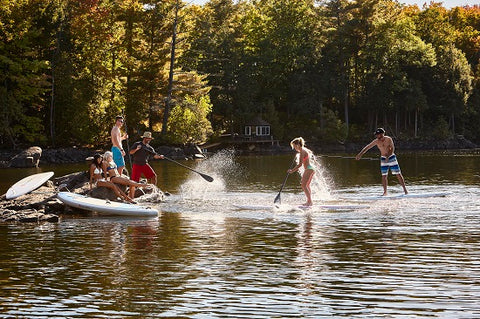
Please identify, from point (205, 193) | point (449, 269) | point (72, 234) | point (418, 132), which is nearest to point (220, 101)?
point (418, 132)

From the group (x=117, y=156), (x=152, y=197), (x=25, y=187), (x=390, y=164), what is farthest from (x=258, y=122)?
(x=117, y=156)

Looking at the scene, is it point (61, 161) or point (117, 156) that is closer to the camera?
point (117, 156)

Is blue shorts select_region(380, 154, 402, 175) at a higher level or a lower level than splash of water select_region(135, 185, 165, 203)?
higher

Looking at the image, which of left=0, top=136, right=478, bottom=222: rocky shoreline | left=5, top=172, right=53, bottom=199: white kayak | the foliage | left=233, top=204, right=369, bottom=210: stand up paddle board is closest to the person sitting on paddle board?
left=233, top=204, right=369, bottom=210: stand up paddle board

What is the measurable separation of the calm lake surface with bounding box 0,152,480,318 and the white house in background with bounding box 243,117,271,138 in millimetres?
58777

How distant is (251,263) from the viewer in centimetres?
1414

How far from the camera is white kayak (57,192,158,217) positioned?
20806 millimetres

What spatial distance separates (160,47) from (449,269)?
5899 centimetres

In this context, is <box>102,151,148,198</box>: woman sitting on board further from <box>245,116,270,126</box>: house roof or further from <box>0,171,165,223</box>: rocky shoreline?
<box>245,116,270,126</box>: house roof

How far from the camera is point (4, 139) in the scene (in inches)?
2557

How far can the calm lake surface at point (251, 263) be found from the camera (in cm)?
1108

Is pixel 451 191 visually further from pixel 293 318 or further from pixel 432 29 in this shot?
pixel 432 29

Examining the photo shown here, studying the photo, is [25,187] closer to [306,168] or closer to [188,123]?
[306,168]

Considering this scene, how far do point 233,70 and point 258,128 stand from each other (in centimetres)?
712
